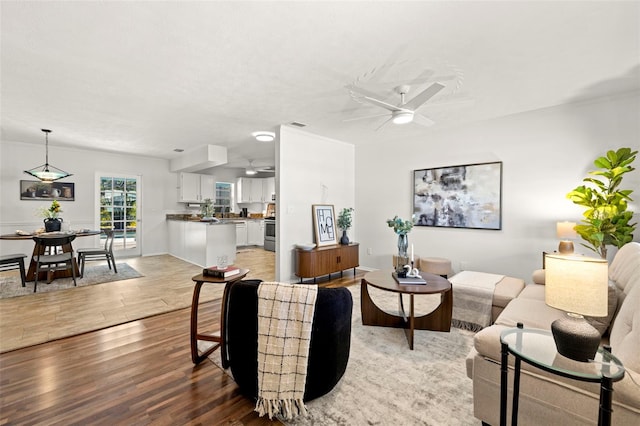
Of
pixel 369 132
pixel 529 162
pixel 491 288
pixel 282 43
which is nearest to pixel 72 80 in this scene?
pixel 282 43

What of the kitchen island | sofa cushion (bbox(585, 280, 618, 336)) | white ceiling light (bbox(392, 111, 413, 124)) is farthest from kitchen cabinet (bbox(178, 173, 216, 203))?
sofa cushion (bbox(585, 280, 618, 336))

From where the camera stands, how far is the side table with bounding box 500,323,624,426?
1.03 meters

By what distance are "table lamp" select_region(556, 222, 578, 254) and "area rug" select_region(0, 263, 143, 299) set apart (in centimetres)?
654

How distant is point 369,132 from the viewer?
193 inches

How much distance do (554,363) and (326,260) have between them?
370 centimetres

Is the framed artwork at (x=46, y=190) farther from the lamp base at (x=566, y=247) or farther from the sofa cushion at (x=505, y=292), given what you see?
the lamp base at (x=566, y=247)

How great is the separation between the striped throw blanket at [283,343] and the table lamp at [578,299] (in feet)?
4.00

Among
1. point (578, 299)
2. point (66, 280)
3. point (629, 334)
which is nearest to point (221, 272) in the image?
point (578, 299)

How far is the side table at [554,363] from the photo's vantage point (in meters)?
1.03

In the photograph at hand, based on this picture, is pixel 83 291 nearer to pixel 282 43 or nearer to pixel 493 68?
pixel 282 43

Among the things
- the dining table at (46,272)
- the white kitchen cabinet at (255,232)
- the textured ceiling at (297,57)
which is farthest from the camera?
the white kitchen cabinet at (255,232)

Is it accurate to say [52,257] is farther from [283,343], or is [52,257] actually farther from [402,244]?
[402,244]

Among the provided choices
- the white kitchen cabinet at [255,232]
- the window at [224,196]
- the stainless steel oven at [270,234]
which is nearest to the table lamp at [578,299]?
the stainless steel oven at [270,234]

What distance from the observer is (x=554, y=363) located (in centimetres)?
120
